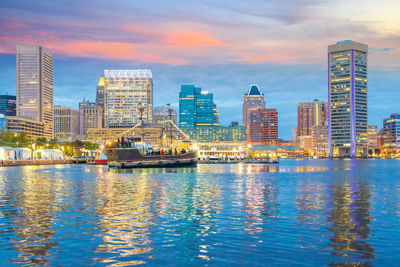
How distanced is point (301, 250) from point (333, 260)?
209 centimetres

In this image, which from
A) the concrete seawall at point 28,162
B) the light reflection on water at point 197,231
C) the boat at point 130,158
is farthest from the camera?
the concrete seawall at point 28,162

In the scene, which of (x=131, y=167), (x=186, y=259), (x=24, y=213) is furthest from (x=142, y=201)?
(x=131, y=167)

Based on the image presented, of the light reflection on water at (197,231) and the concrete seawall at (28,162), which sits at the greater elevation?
the light reflection on water at (197,231)

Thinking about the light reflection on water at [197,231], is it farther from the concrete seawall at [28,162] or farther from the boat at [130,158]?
the concrete seawall at [28,162]

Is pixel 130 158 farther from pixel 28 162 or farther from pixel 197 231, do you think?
pixel 197 231

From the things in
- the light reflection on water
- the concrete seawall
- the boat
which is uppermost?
the boat

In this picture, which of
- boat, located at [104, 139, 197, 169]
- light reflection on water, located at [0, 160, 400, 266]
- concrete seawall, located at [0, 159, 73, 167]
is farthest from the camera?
concrete seawall, located at [0, 159, 73, 167]

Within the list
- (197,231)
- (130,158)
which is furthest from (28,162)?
(197,231)

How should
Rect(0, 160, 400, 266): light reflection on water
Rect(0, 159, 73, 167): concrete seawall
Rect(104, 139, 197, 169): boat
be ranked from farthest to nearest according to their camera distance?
Rect(0, 159, 73, 167): concrete seawall < Rect(104, 139, 197, 169): boat < Rect(0, 160, 400, 266): light reflection on water

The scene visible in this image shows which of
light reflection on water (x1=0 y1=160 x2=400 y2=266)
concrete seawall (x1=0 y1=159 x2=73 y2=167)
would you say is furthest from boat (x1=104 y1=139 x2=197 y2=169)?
light reflection on water (x1=0 y1=160 x2=400 y2=266)

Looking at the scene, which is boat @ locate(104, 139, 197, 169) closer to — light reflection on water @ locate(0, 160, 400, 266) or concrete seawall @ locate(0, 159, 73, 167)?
concrete seawall @ locate(0, 159, 73, 167)

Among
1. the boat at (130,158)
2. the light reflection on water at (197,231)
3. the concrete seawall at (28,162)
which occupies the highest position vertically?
the boat at (130,158)

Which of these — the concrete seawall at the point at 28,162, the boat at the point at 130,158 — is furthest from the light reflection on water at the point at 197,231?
the concrete seawall at the point at 28,162

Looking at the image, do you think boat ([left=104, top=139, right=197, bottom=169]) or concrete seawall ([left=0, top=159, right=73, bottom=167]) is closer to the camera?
boat ([left=104, top=139, right=197, bottom=169])
